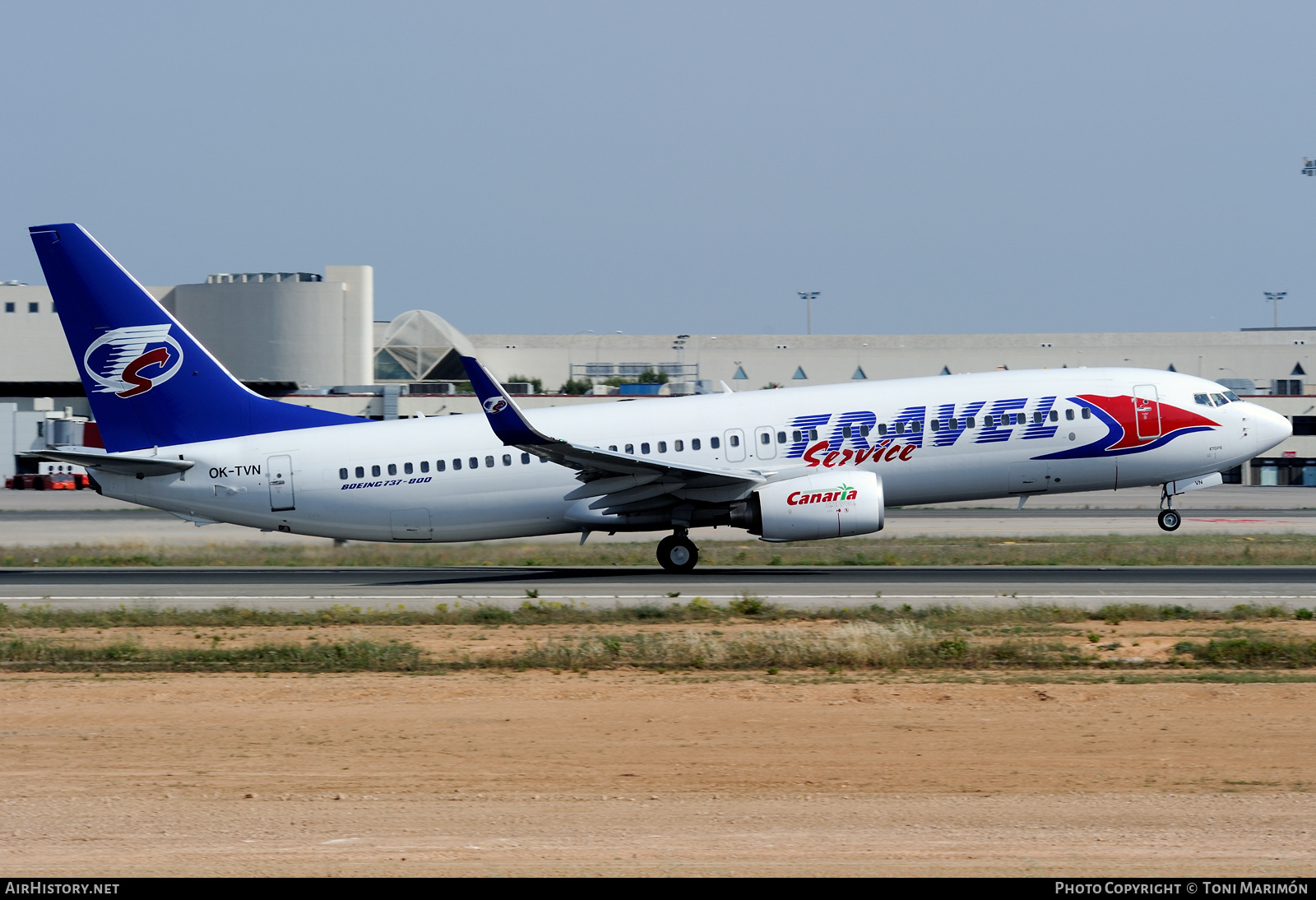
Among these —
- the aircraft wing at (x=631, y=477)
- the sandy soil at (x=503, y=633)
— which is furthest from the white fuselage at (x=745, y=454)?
the sandy soil at (x=503, y=633)

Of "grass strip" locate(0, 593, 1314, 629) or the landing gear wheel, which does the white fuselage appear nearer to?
the landing gear wheel

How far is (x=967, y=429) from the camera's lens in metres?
29.1

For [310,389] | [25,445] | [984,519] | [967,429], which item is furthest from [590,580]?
[310,389]

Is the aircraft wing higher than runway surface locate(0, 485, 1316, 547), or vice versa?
the aircraft wing

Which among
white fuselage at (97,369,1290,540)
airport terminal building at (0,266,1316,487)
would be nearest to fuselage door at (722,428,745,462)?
white fuselage at (97,369,1290,540)

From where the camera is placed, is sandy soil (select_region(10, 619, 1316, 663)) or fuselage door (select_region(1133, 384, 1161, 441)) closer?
sandy soil (select_region(10, 619, 1316, 663))

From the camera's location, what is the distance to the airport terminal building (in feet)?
365

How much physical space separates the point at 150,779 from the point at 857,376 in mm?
105574

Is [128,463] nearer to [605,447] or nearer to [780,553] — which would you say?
[605,447]

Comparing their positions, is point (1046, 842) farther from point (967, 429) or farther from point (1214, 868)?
point (967, 429)

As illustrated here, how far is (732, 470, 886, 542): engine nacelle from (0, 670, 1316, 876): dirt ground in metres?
10.7

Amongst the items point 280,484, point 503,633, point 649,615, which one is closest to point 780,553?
point 649,615

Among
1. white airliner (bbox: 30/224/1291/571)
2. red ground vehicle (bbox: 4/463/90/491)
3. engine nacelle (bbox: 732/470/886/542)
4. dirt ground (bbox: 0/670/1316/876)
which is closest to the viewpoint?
dirt ground (bbox: 0/670/1316/876)

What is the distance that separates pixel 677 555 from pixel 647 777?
1775 centimetres
